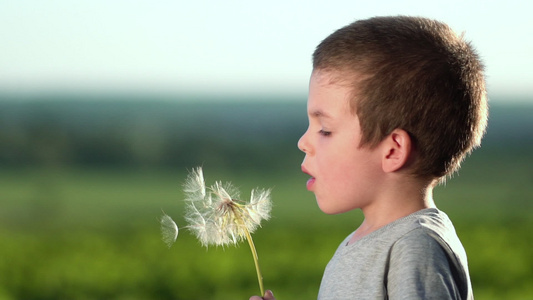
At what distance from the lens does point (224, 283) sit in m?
7.46

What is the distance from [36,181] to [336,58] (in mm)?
39438

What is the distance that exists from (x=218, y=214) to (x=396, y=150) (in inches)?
20.0

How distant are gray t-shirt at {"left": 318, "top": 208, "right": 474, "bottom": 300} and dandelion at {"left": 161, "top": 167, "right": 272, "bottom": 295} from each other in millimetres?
277

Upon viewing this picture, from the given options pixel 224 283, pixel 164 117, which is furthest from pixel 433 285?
pixel 164 117

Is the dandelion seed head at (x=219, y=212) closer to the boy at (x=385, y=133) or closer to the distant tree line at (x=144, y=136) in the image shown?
the boy at (x=385, y=133)

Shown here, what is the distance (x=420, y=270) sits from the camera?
5.95 ft

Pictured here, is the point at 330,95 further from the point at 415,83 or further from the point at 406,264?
the point at 406,264

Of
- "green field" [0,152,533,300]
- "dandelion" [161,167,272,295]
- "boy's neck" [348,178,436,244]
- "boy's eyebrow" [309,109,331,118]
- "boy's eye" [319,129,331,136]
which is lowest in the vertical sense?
"boy's neck" [348,178,436,244]

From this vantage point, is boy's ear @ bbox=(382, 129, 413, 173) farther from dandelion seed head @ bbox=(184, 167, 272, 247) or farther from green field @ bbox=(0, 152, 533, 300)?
green field @ bbox=(0, 152, 533, 300)

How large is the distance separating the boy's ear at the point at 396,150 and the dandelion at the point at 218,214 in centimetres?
39

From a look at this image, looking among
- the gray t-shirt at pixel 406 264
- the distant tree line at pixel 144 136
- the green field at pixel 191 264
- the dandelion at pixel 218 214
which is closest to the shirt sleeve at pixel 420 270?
the gray t-shirt at pixel 406 264

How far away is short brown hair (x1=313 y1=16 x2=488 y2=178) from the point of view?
1.97 metres

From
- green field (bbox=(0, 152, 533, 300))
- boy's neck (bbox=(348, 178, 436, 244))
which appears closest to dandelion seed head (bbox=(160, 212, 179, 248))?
boy's neck (bbox=(348, 178, 436, 244))

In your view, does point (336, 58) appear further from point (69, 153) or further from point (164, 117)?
point (164, 117)
